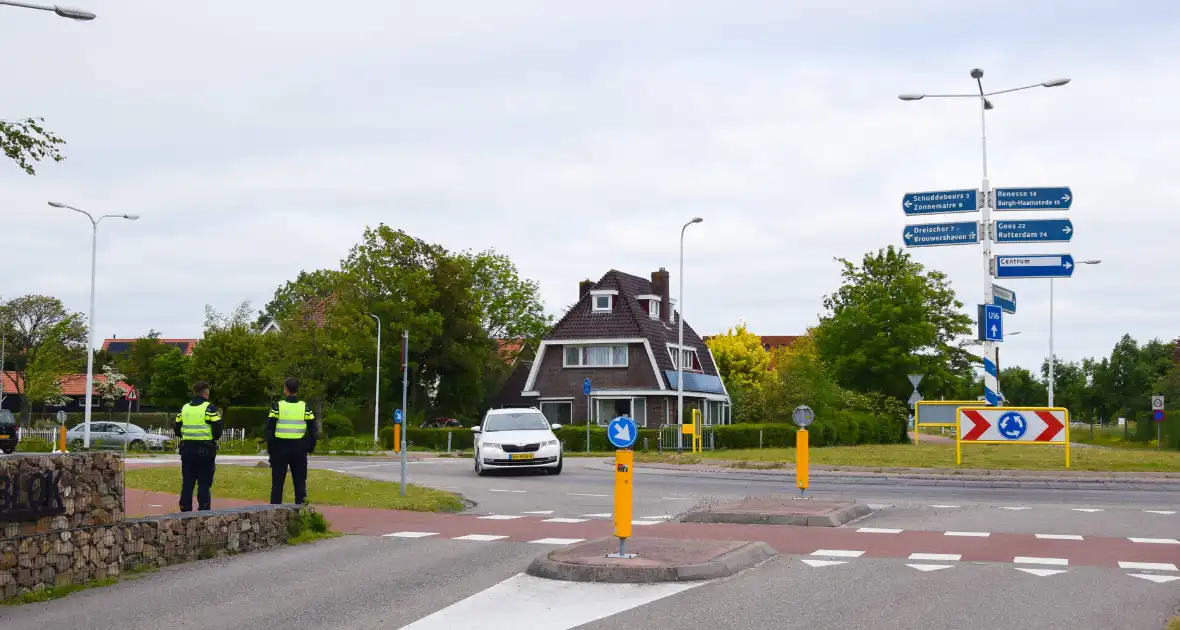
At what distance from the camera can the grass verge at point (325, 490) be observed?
1719cm

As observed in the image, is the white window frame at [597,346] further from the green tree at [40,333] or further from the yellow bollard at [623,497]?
the yellow bollard at [623,497]

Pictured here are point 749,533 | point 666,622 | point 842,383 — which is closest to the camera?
point 666,622

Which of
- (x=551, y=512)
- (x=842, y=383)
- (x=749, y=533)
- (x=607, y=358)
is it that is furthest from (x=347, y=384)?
(x=749, y=533)

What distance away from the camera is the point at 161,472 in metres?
24.3

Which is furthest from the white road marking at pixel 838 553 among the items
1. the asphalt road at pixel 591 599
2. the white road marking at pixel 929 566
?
the white road marking at pixel 929 566

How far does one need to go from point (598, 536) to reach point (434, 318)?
167 ft

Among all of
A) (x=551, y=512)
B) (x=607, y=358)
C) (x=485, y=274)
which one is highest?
(x=485, y=274)

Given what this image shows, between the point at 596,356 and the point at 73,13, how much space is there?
147 feet

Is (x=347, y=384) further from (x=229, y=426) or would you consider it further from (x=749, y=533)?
(x=749, y=533)

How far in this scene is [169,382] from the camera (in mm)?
81500

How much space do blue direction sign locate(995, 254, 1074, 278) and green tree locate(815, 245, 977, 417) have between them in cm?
3831

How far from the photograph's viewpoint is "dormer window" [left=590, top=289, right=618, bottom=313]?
5869 centimetres

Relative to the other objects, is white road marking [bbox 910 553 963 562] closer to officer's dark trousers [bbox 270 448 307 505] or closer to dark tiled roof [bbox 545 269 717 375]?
officer's dark trousers [bbox 270 448 307 505]

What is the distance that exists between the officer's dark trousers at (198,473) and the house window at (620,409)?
42.7 meters
